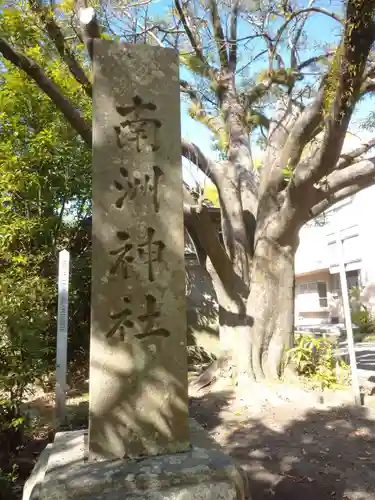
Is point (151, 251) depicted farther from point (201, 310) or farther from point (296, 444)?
point (201, 310)

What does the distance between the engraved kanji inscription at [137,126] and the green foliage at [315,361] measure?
5.02 meters

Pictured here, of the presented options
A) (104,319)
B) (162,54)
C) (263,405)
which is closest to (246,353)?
(263,405)

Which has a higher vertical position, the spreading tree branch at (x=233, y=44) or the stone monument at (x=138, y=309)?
the spreading tree branch at (x=233, y=44)

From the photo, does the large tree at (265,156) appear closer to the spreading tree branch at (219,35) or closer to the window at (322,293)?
the spreading tree branch at (219,35)

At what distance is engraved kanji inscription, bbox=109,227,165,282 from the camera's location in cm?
274

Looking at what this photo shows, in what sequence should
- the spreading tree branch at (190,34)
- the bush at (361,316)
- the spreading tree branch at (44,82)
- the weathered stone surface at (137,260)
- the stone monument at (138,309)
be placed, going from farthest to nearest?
the bush at (361,316), the spreading tree branch at (190,34), the spreading tree branch at (44,82), the weathered stone surface at (137,260), the stone monument at (138,309)

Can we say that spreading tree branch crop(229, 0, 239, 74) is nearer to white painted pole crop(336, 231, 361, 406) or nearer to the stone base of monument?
white painted pole crop(336, 231, 361, 406)

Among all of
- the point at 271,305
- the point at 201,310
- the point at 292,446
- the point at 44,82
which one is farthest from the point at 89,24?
the point at 201,310

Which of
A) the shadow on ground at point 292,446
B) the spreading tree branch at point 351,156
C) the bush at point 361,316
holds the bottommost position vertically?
the shadow on ground at point 292,446

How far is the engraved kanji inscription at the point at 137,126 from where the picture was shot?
114 inches

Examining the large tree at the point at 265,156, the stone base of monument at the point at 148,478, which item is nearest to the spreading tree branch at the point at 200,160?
the large tree at the point at 265,156

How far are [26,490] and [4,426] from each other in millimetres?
1886

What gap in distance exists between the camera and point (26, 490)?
3.00 meters

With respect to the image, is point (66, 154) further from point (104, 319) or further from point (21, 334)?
point (104, 319)
